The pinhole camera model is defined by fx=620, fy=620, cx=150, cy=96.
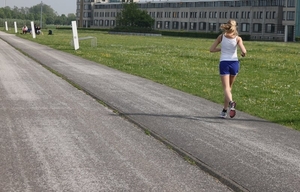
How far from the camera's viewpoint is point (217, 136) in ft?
32.5

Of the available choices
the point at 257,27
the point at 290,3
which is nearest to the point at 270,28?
the point at 257,27

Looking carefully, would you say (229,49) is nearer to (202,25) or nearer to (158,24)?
(202,25)

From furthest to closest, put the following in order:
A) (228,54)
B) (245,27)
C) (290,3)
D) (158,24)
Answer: (158,24) → (245,27) → (290,3) → (228,54)

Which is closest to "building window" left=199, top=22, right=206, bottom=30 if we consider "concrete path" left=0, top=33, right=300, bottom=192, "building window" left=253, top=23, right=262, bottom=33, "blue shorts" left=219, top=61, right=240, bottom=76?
"building window" left=253, top=23, right=262, bottom=33

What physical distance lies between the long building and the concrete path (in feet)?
349

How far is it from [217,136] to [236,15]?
131208mm

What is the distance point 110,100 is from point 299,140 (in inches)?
216

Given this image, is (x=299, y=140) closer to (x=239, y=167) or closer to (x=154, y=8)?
(x=239, y=167)

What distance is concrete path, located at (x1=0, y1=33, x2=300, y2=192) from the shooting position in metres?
7.30

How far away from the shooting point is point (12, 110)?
12164mm

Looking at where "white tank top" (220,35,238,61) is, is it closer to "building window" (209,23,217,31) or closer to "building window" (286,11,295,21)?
"building window" (286,11,295,21)

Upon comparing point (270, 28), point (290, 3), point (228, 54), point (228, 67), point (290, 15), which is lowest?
point (270, 28)

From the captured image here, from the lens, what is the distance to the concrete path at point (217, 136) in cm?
730

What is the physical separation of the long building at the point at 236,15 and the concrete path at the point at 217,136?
349 feet
